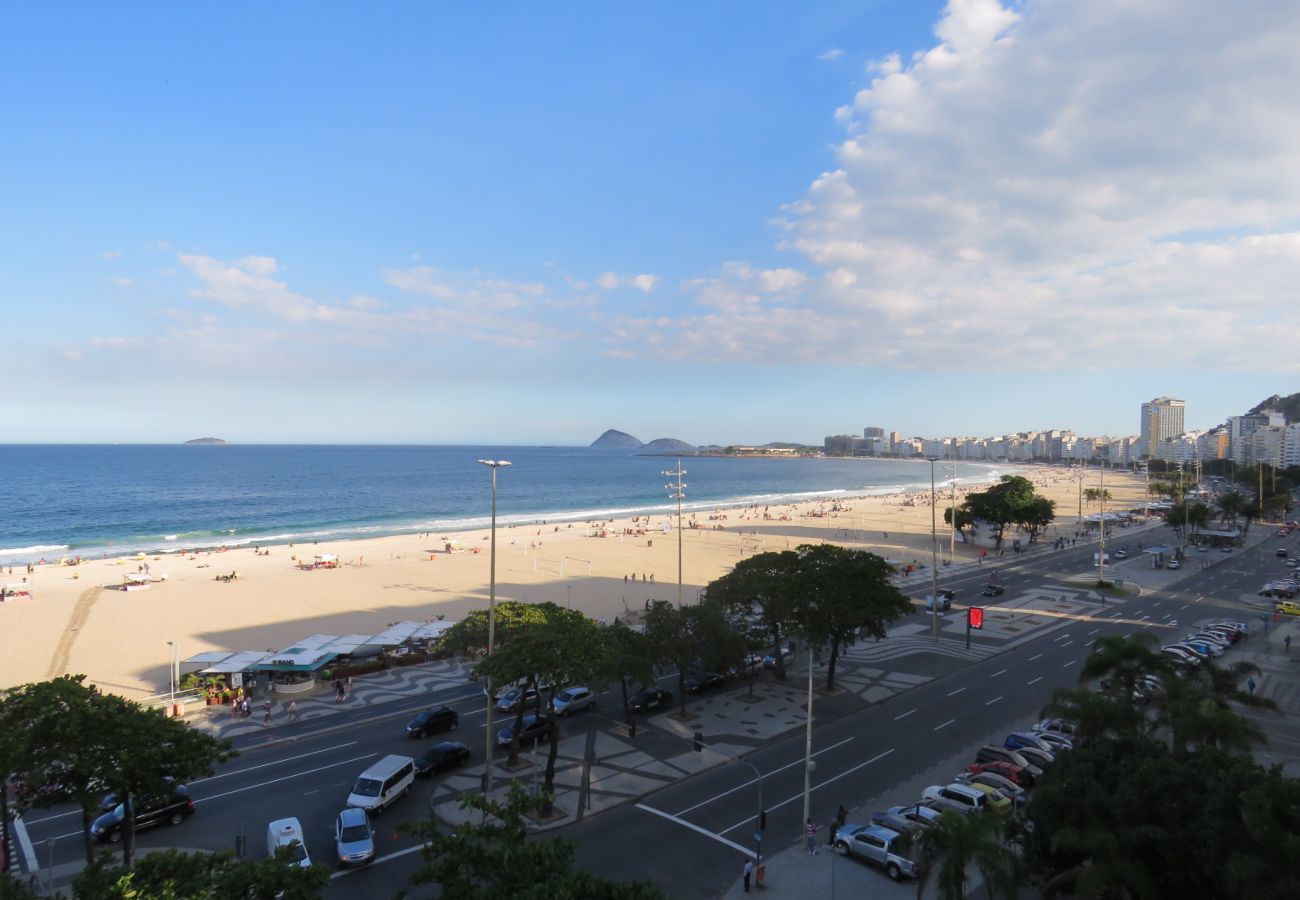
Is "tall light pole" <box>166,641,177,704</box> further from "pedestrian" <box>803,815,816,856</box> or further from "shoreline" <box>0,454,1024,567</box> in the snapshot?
"shoreline" <box>0,454,1024,567</box>

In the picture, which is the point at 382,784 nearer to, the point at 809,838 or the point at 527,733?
the point at 527,733

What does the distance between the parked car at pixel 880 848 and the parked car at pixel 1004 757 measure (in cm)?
628

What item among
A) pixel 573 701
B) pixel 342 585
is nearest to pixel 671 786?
pixel 573 701

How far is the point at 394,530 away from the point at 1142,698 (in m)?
81.2

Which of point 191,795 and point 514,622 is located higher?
point 514,622

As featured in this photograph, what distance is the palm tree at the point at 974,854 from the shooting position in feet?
37.6

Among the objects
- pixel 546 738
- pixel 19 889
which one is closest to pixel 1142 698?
pixel 546 738

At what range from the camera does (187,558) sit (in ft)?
204

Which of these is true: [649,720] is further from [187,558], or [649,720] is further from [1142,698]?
[187,558]

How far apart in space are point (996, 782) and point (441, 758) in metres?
16.1

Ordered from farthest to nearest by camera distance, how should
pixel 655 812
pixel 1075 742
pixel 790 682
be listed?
1. pixel 790 682
2. pixel 1075 742
3. pixel 655 812

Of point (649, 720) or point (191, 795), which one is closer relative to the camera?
point (191, 795)

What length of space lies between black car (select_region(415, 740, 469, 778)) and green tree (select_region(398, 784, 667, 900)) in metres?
12.4

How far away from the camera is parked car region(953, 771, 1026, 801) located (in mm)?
18625
